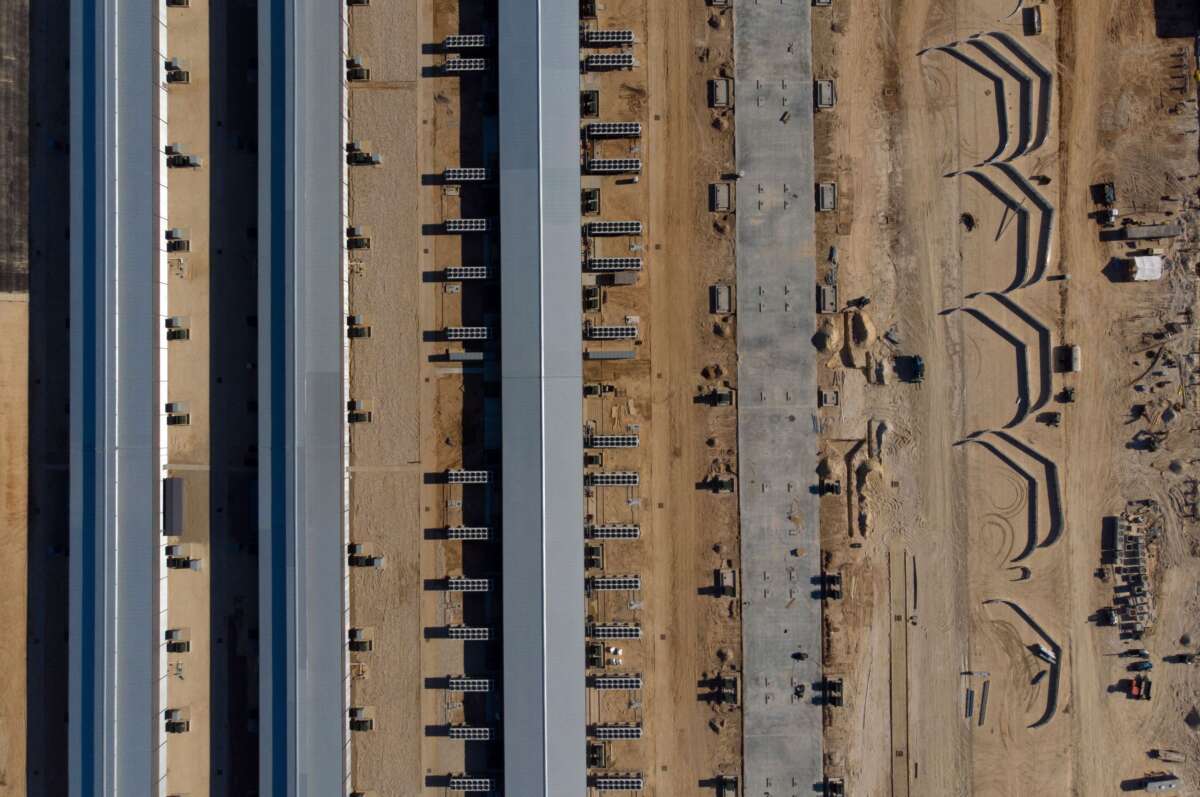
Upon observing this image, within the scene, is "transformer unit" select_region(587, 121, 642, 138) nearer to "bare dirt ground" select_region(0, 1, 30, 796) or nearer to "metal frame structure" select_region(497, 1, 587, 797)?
"metal frame structure" select_region(497, 1, 587, 797)

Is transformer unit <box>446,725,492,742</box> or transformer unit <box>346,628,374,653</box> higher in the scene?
→ transformer unit <box>346,628,374,653</box>

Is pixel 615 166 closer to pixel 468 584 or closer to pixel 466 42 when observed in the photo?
pixel 466 42

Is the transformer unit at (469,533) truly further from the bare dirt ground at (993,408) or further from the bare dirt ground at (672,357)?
the bare dirt ground at (993,408)

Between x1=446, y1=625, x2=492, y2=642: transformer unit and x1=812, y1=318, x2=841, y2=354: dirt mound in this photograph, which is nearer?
x1=446, y1=625, x2=492, y2=642: transformer unit

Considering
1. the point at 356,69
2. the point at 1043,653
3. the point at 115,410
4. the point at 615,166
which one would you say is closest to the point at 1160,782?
the point at 1043,653

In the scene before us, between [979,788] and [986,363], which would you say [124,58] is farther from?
[979,788]

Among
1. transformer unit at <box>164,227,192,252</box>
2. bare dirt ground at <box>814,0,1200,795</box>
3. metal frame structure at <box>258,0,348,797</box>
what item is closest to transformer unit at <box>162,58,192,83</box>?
metal frame structure at <box>258,0,348,797</box>

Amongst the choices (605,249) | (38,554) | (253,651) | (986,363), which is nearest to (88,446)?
(38,554)
